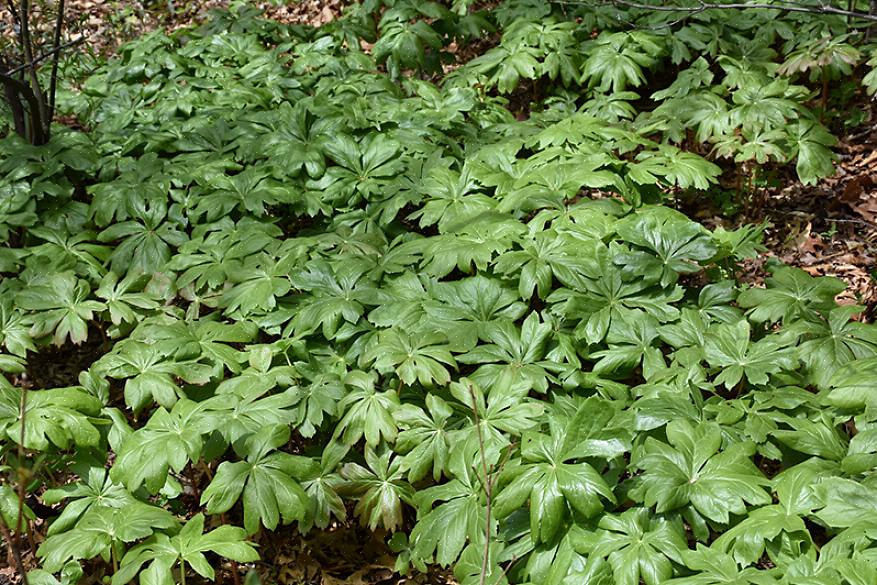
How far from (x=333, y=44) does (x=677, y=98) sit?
2.40 m

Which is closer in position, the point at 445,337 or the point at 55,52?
the point at 445,337

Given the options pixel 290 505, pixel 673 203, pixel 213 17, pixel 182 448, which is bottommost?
pixel 673 203

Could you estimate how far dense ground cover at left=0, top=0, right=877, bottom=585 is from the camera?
221 cm

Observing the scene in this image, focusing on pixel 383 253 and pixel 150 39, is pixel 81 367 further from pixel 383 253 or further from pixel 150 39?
pixel 150 39

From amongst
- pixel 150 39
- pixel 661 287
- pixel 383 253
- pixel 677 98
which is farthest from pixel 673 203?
pixel 150 39

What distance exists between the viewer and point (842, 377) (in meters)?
2.43

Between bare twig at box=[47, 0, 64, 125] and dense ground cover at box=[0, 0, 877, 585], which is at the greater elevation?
bare twig at box=[47, 0, 64, 125]

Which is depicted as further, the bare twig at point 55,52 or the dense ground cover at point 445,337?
the bare twig at point 55,52

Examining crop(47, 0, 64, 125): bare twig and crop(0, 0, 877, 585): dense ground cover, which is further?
crop(47, 0, 64, 125): bare twig

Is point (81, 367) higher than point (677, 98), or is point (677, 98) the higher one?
point (677, 98)

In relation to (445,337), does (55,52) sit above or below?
above

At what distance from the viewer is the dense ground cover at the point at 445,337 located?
2.21 m

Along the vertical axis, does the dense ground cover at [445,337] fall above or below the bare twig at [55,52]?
below

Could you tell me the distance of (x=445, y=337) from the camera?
2.85m
